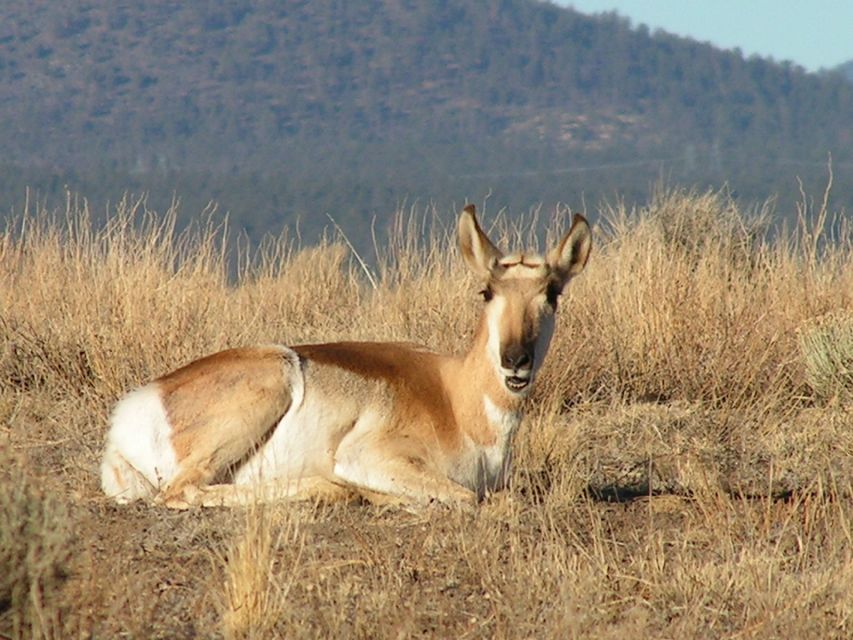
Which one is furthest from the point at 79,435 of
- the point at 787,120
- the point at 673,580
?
the point at 787,120

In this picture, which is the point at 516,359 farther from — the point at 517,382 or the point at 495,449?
the point at 495,449

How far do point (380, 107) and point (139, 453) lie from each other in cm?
12763

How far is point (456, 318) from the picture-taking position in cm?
1094

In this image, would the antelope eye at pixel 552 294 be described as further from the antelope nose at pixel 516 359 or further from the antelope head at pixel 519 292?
the antelope nose at pixel 516 359

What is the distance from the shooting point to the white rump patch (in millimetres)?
7039

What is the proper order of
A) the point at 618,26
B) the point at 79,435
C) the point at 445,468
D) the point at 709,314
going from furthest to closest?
the point at 618,26, the point at 709,314, the point at 79,435, the point at 445,468

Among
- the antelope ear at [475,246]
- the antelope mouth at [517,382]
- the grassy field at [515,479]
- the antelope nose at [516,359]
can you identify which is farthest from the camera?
the antelope ear at [475,246]

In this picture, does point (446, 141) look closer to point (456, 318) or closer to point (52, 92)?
point (52, 92)

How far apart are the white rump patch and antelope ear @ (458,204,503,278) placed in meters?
1.57

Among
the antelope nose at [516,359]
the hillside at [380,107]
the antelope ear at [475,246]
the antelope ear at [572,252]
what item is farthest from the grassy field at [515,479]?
the hillside at [380,107]

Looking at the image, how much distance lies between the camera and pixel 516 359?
668 centimetres

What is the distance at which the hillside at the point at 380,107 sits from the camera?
88.2 metres

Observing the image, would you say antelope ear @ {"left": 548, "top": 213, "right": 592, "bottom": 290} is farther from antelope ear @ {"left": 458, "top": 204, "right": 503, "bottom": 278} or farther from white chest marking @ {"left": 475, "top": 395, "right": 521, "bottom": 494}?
white chest marking @ {"left": 475, "top": 395, "right": 521, "bottom": 494}

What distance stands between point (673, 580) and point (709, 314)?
5.42m
